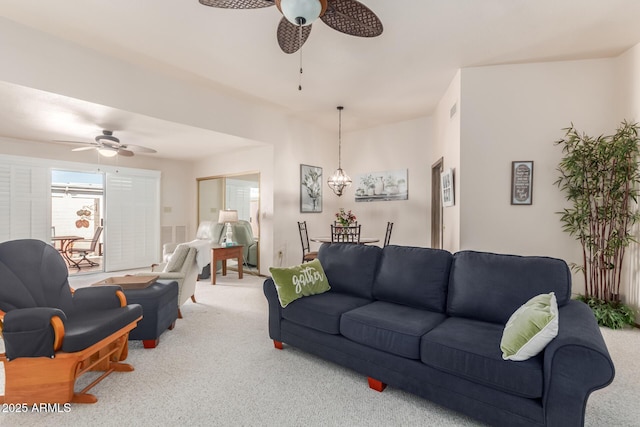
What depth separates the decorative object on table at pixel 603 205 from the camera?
10.6 ft

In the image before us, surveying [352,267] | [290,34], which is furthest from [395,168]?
[290,34]

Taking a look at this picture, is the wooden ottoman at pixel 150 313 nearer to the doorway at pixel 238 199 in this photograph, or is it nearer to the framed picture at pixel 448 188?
the doorway at pixel 238 199

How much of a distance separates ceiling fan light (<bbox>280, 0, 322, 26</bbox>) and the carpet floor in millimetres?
2488

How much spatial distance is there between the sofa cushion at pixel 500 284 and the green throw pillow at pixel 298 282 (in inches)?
42.8

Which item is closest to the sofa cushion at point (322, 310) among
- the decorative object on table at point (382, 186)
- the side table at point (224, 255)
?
the side table at point (224, 255)

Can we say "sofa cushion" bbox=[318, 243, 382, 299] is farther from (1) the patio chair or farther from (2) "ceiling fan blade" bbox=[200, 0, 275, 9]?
(2) "ceiling fan blade" bbox=[200, 0, 275, 9]

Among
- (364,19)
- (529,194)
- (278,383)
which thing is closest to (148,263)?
(278,383)

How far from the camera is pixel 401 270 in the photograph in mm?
2598

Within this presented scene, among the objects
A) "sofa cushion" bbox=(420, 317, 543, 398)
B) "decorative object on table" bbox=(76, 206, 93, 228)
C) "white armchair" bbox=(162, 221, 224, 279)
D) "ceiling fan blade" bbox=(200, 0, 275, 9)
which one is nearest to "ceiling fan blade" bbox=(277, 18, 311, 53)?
"ceiling fan blade" bbox=(200, 0, 275, 9)

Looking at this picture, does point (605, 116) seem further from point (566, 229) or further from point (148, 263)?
point (148, 263)

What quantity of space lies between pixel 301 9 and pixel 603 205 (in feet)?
11.8

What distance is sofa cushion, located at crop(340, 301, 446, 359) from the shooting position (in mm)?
1985

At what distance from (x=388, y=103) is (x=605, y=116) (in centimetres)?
266

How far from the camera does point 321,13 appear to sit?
212cm
